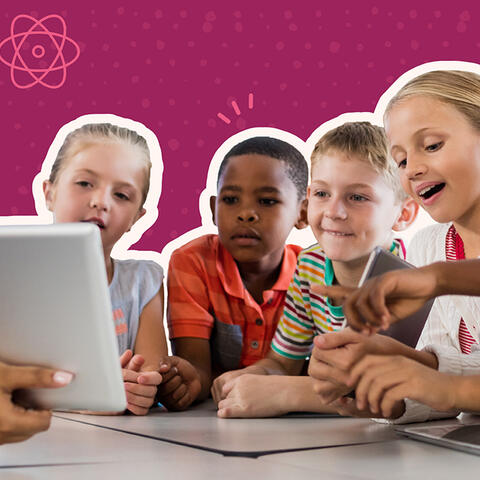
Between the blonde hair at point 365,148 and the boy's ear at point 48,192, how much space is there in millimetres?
592

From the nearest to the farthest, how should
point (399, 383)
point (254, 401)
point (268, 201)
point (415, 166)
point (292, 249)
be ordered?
point (399, 383) → point (254, 401) → point (415, 166) → point (268, 201) → point (292, 249)

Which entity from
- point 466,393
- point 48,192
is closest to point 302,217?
point 48,192

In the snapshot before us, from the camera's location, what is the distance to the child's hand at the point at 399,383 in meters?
0.79

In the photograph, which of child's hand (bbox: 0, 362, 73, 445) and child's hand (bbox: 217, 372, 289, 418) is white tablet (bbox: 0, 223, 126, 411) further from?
child's hand (bbox: 217, 372, 289, 418)

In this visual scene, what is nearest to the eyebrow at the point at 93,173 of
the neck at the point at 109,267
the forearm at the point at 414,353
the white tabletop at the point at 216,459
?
the neck at the point at 109,267

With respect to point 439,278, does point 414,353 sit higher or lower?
lower

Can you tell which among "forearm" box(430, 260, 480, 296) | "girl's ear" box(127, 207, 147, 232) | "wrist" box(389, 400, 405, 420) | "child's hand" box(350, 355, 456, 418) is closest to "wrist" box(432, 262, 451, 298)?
"forearm" box(430, 260, 480, 296)

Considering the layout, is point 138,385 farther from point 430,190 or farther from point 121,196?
point 430,190

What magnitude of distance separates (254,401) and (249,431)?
15cm

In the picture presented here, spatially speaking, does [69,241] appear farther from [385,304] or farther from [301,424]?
[301,424]

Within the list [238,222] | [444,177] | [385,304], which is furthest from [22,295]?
[238,222]

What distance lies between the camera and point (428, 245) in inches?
51.8

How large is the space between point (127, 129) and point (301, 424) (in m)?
0.88

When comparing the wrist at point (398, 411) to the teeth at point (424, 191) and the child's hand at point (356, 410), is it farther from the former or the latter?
Answer: the teeth at point (424, 191)
